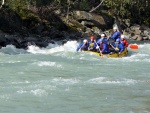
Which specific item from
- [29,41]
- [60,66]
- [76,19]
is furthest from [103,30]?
[60,66]

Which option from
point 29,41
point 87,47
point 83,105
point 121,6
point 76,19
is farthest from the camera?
point 121,6

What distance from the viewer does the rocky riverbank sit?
86.8 feet

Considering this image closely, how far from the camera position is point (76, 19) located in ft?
120

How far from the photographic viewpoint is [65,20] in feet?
116

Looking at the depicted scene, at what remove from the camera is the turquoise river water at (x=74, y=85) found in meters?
10.0

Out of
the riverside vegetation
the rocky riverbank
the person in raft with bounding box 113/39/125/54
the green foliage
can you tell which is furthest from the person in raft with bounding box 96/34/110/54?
the green foliage

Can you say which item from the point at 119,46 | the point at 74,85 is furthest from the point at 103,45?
the point at 74,85

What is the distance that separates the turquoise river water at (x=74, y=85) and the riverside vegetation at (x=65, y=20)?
7611 millimetres

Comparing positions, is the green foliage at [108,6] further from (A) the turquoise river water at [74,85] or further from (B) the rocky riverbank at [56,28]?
(A) the turquoise river water at [74,85]

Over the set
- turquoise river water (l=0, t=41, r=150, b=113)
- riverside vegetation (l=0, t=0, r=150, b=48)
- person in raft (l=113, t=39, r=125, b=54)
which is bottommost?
turquoise river water (l=0, t=41, r=150, b=113)

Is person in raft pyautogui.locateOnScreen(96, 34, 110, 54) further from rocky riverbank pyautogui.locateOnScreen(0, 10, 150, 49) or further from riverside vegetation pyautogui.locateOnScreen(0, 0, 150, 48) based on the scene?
riverside vegetation pyautogui.locateOnScreen(0, 0, 150, 48)

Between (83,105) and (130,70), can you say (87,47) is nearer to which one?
(130,70)

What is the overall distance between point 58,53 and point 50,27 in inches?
364

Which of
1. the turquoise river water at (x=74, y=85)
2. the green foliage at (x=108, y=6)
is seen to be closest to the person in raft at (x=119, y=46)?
the turquoise river water at (x=74, y=85)
